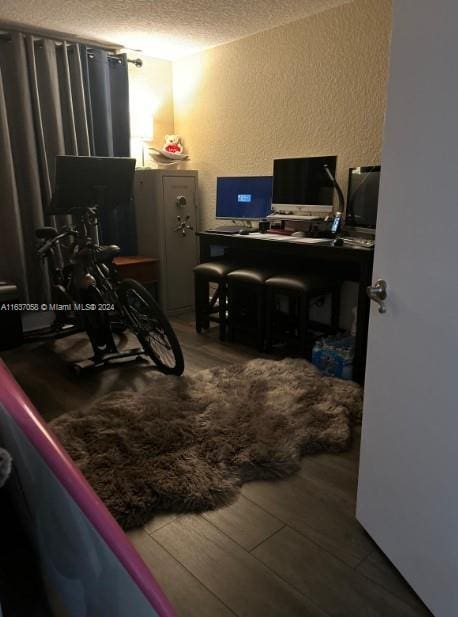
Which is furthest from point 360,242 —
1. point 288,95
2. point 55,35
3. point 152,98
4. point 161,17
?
point 55,35

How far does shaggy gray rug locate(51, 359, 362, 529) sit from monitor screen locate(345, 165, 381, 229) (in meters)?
1.02

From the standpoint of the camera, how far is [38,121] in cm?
347

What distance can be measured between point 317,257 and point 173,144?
7.14ft

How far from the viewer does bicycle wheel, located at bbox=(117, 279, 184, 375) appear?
8.64 ft

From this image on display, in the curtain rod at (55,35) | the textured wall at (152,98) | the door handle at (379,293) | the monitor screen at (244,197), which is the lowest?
the door handle at (379,293)

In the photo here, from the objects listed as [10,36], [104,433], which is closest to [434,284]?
[104,433]

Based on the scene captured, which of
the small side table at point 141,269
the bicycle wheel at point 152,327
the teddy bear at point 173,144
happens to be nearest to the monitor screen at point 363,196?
the bicycle wheel at point 152,327

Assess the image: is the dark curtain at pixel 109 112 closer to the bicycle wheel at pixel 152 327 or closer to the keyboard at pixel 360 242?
the bicycle wheel at pixel 152 327

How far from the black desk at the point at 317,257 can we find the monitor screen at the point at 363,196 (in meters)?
0.27

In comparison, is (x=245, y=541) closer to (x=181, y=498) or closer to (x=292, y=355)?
(x=181, y=498)

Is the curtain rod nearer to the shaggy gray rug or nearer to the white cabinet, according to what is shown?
the white cabinet

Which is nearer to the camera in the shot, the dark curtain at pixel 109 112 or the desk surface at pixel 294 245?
the desk surface at pixel 294 245

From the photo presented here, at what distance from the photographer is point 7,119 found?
3373mm

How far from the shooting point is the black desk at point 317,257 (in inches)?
103
